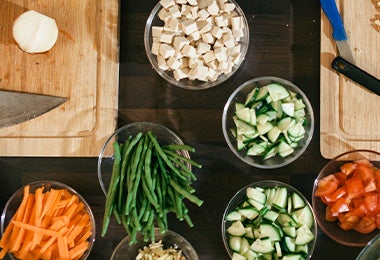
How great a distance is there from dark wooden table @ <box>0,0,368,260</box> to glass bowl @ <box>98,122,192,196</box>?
0.07 meters

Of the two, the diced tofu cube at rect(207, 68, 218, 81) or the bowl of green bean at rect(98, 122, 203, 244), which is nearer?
the bowl of green bean at rect(98, 122, 203, 244)

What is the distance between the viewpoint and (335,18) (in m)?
2.49

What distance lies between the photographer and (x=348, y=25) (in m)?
2.54

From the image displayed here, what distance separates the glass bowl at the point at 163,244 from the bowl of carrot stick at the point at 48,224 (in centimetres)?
13

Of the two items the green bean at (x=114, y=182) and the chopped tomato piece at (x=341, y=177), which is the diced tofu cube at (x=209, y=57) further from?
the chopped tomato piece at (x=341, y=177)

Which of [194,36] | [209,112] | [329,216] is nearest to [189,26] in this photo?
[194,36]

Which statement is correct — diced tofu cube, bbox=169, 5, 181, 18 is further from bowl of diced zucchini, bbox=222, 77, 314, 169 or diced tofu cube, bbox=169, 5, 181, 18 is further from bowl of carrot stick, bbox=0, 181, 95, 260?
bowl of carrot stick, bbox=0, 181, 95, 260

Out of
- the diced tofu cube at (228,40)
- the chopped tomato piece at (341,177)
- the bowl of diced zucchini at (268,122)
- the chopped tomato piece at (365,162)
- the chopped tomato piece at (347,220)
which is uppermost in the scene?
the diced tofu cube at (228,40)

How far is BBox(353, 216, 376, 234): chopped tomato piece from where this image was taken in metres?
2.45

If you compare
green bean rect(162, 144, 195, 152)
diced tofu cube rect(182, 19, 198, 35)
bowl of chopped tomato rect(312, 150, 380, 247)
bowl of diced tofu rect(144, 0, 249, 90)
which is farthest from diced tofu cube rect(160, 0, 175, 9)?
bowl of chopped tomato rect(312, 150, 380, 247)

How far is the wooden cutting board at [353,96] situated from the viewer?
2.53 meters

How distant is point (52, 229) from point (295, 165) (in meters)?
1.13

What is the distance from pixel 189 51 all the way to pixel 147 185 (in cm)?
61

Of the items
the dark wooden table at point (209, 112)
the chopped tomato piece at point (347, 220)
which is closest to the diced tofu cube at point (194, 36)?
the dark wooden table at point (209, 112)
